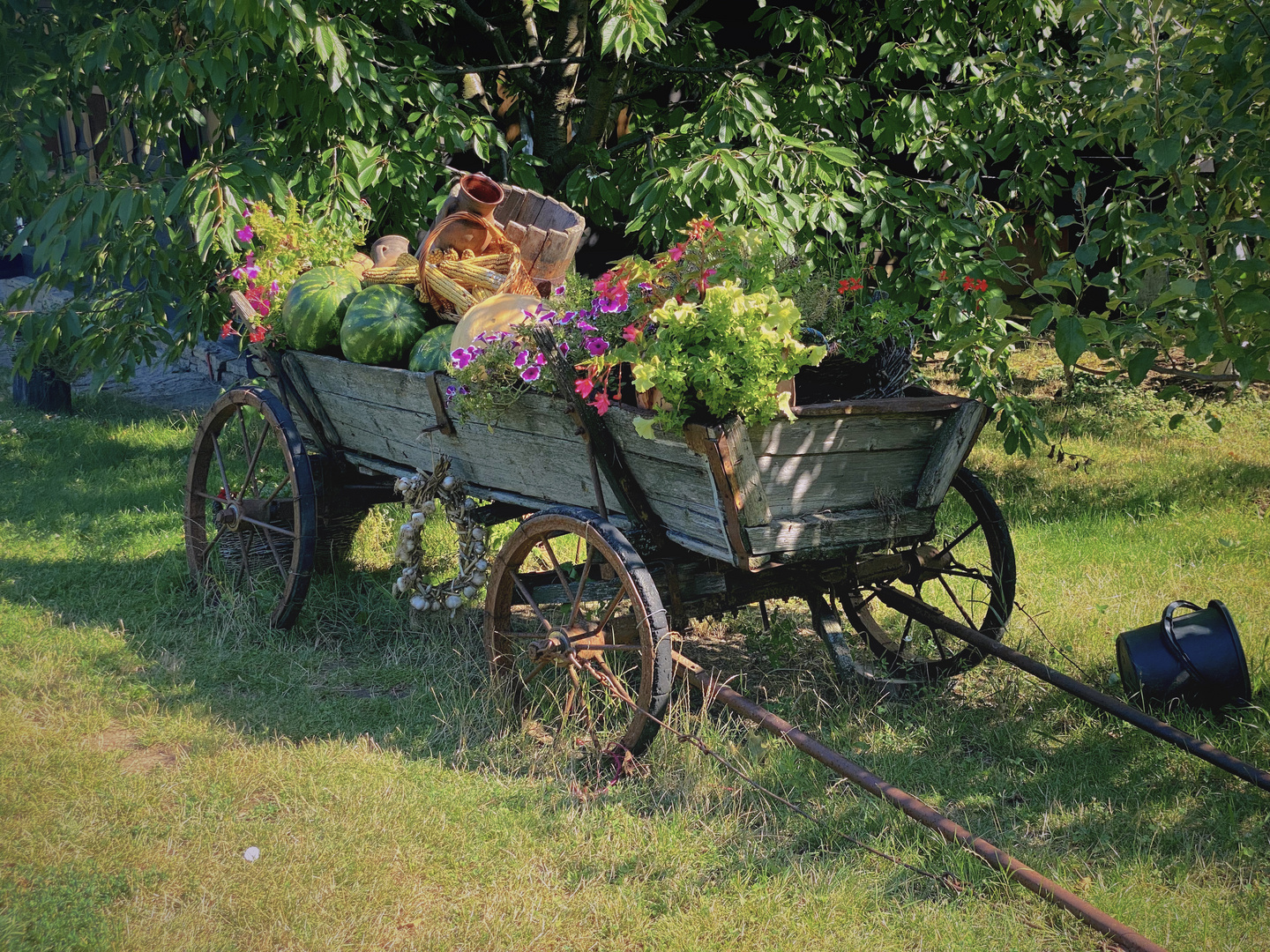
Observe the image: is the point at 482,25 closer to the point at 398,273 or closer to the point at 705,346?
the point at 398,273

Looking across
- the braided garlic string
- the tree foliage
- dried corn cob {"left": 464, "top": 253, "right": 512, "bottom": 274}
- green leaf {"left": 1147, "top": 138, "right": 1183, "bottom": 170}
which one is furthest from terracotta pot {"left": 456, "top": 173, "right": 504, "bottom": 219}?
green leaf {"left": 1147, "top": 138, "right": 1183, "bottom": 170}

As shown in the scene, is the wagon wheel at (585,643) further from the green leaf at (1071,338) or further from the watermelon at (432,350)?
the green leaf at (1071,338)

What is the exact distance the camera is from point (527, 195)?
430cm

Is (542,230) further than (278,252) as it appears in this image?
No

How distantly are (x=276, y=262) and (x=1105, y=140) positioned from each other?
3254 mm

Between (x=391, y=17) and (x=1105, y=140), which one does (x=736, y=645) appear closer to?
(x=1105, y=140)

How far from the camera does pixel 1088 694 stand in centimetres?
317

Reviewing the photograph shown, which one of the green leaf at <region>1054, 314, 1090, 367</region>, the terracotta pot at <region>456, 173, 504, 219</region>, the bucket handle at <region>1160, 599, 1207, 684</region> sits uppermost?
the green leaf at <region>1054, 314, 1090, 367</region>

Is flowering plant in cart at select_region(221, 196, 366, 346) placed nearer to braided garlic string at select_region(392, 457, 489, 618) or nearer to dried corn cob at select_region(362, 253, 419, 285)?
dried corn cob at select_region(362, 253, 419, 285)

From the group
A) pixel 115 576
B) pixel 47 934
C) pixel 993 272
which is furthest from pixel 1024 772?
pixel 115 576

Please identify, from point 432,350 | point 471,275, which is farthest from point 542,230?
point 432,350

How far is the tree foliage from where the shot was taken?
294 cm

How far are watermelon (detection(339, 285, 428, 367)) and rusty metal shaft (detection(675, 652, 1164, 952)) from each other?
68.3 inches

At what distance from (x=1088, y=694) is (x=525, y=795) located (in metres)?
1.69
